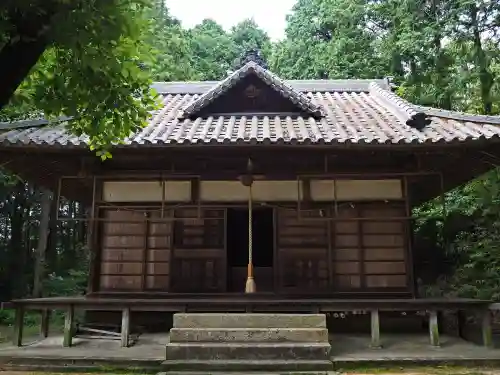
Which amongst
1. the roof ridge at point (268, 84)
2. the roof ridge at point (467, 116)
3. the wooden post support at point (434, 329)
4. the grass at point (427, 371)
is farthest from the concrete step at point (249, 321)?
the roof ridge at point (268, 84)

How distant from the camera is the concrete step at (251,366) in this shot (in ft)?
21.0

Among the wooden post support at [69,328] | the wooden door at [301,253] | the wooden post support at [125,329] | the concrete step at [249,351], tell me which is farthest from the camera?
the wooden door at [301,253]

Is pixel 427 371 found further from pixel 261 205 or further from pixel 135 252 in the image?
pixel 135 252

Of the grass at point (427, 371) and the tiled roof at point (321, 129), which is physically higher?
the tiled roof at point (321, 129)

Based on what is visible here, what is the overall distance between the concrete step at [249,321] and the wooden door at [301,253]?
2082 millimetres

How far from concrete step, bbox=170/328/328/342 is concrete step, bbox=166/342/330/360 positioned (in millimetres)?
134

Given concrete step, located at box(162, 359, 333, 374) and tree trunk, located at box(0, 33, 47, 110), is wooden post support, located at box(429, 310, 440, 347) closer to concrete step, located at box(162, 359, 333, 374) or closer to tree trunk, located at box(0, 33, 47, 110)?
concrete step, located at box(162, 359, 333, 374)

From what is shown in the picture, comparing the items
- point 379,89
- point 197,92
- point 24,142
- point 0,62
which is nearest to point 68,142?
point 24,142

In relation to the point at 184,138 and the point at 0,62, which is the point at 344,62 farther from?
the point at 0,62

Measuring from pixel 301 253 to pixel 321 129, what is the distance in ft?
7.95

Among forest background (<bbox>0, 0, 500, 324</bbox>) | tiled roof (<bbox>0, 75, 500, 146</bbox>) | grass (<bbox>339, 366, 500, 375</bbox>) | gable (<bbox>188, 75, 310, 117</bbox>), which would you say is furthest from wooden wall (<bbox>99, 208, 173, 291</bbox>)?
grass (<bbox>339, 366, 500, 375</bbox>)

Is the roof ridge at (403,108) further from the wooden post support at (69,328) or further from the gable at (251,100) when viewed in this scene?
the wooden post support at (69,328)

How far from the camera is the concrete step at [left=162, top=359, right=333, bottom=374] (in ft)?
21.0

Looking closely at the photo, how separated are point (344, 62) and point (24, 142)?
16.6 metres
